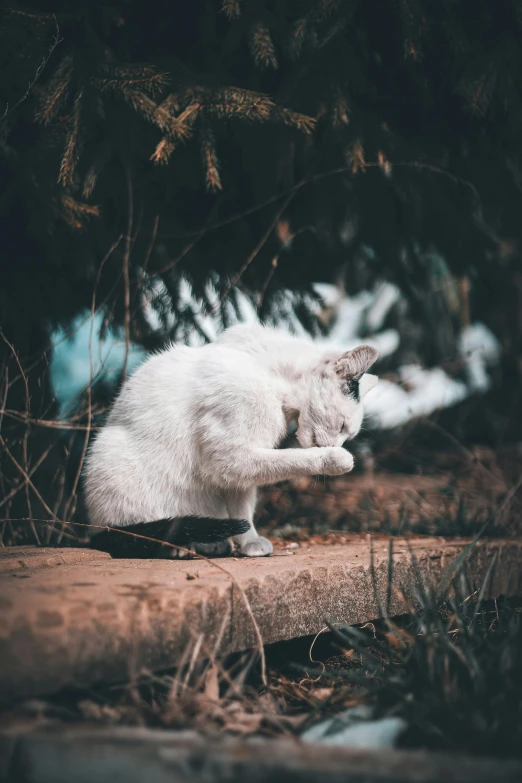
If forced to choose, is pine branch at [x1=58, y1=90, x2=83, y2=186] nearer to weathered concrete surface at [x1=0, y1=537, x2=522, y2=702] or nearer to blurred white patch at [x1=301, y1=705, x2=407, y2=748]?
weathered concrete surface at [x1=0, y1=537, x2=522, y2=702]

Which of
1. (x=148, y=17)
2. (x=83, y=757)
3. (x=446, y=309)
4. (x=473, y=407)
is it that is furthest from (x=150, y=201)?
(x=473, y=407)

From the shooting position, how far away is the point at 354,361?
2.42 meters

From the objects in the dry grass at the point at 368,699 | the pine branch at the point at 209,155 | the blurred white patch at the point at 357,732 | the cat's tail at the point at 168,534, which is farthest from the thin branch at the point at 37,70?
the blurred white patch at the point at 357,732

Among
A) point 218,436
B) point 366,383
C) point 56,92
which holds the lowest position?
point 218,436

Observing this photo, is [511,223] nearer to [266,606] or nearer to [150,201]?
[150,201]

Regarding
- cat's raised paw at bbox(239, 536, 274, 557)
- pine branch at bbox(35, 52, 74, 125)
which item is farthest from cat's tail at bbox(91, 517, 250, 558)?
pine branch at bbox(35, 52, 74, 125)

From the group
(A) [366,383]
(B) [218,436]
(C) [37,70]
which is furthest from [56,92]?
(A) [366,383]

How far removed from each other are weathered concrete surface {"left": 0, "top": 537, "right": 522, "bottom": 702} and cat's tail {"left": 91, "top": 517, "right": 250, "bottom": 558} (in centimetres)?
9

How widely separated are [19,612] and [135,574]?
49 cm

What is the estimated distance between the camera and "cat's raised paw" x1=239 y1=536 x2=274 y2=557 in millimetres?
2414

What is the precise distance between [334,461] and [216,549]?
1.86ft

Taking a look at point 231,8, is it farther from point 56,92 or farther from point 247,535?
point 247,535

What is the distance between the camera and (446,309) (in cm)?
560

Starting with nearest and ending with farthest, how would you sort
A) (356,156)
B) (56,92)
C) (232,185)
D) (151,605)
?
(151,605), (56,92), (356,156), (232,185)
